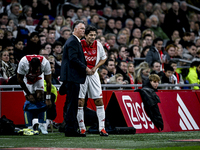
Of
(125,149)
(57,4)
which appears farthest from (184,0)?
(125,149)

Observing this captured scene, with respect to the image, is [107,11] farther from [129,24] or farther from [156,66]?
[156,66]

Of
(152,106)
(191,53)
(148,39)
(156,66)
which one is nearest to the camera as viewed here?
(152,106)

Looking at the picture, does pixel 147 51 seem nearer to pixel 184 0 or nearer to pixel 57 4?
pixel 57 4

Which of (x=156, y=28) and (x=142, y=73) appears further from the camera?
(x=156, y=28)

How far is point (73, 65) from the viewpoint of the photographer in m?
8.57

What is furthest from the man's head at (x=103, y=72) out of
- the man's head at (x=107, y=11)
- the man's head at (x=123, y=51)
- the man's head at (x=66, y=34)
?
the man's head at (x=107, y=11)

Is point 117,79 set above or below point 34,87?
below

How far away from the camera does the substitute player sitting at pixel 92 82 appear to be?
29.2ft

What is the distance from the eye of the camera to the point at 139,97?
408 inches

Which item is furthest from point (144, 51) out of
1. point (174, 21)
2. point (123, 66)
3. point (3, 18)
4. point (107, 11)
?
point (174, 21)

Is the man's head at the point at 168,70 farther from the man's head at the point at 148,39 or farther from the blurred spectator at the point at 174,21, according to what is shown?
the blurred spectator at the point at 174,21

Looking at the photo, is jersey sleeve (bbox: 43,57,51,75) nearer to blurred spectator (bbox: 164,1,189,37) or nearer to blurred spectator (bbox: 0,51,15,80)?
blurred spectator (bbox: 0,51,15,80)

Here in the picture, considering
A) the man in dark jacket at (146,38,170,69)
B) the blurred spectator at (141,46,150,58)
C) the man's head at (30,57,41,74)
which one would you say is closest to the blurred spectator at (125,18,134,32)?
the blurred spectator at (141,46,150,58)

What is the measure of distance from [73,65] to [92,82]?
62cm
